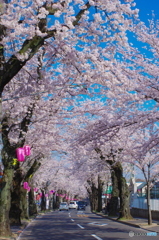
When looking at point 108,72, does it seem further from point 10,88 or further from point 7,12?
point 10,88

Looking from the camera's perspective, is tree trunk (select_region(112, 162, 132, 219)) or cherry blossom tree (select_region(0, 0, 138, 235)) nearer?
cherry blossom tree (select_region(0, 0, 138, 235))

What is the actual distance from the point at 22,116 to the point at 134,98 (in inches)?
258

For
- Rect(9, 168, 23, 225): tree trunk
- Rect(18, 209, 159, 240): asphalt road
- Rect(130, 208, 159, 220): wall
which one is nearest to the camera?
Rect(18, 209, 159, 240): asphalt road

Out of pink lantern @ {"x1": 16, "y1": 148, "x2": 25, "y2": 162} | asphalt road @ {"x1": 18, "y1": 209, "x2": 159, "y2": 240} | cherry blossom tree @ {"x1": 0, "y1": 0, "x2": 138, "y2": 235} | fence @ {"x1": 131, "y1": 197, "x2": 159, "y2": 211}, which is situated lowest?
asphalt road @ {"x1": 18, "y1": 209, "x2": 159, "y2": 240}

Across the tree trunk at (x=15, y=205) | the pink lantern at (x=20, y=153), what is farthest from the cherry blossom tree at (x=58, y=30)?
the tree trunk at (x=15, y=205)

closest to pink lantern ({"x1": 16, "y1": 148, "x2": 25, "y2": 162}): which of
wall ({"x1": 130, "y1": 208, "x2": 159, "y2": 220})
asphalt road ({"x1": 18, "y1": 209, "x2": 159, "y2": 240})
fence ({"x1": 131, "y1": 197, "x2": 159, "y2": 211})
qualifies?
asphalt road ({"x1": 18, "y1": 209, "x2": 159, "y2": 240})

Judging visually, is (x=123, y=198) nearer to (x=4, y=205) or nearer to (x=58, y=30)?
(x=4, y=205)

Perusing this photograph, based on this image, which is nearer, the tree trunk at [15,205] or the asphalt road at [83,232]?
→ the asphalt road at [83,232]

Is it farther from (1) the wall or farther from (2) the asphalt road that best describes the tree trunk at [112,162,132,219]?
(2) the asphalt road

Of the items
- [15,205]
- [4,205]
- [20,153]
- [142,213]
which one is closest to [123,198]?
[142,213]

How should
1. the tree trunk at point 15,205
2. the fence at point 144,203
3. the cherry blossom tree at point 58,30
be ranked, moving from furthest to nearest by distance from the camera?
the fence at point 144,203
the tree trunk at point 15,205
the cherry blossom tree at point 58,30

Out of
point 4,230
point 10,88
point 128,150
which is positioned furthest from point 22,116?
point 128,150

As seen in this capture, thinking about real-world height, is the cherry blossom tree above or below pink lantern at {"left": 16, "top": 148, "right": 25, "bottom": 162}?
above

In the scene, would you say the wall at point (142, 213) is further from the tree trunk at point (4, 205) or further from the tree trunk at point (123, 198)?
the tree trunk at point (4, 205)
